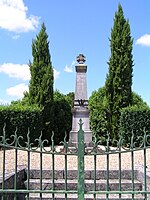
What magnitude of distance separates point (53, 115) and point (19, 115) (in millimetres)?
3112

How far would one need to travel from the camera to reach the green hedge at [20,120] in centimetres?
1467

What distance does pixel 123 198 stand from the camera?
650cm

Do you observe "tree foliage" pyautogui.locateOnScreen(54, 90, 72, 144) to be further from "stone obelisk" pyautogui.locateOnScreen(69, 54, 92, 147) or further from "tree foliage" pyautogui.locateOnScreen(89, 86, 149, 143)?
"stone obelisk" pyautogui.locateOnScreen(69, 54, 92, 147)

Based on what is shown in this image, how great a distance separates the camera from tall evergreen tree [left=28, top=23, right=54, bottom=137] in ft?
56.9

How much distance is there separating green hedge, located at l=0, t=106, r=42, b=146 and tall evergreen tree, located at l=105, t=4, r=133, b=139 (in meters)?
3.82

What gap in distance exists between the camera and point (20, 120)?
1492 cm

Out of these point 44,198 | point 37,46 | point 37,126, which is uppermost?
point 37,46

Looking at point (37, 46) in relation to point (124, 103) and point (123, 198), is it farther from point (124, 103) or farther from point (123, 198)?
point (123, 198)

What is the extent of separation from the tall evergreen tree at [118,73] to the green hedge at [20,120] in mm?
3823

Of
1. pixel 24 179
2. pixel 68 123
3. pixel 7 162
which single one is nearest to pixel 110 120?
pixel 68 123

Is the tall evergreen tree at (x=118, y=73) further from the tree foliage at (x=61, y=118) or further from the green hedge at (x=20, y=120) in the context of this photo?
the green hedge at (x=20, y=120)

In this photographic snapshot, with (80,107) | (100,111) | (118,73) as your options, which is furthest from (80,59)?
(100,111)

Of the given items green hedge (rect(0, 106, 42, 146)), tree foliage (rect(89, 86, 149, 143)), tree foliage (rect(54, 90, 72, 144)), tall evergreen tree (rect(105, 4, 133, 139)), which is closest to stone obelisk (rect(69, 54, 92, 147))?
green hedge (rect(0, 106, 42, 146))

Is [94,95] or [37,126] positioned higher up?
[94,95]
